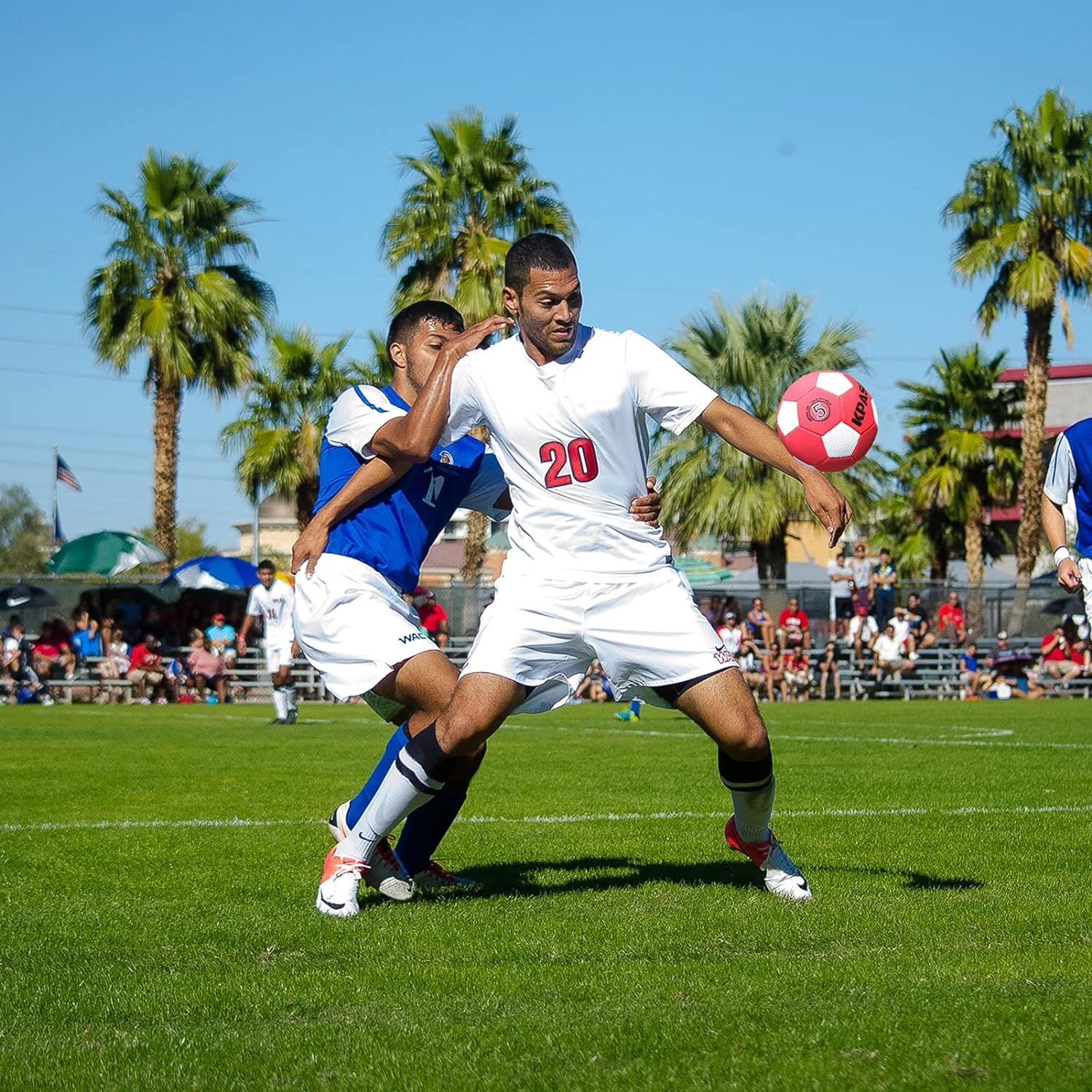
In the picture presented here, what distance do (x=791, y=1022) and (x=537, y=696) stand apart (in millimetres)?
2017

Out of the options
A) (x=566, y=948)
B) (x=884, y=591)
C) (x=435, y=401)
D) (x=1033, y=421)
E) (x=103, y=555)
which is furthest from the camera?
(x=1033, y=421)

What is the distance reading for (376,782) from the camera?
232 inches

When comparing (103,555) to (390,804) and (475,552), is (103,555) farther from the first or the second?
(390,804)

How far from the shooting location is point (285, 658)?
20.8m

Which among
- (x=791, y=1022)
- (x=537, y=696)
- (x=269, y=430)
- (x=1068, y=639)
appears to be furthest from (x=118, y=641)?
(x=791, y=1022)

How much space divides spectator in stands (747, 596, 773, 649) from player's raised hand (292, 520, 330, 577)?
72.8ft

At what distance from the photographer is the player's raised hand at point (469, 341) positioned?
541cm

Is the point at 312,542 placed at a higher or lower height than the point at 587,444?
lower

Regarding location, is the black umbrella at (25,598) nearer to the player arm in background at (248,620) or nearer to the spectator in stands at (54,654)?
the spectator in stands at (54,654)

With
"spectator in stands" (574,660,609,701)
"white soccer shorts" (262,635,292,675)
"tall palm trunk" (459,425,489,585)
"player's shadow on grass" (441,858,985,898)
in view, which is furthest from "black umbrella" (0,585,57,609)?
"player's shadow on grass" (441,858,985,898)

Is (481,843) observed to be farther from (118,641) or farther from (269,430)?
(269,430)

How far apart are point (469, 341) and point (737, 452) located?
28491mm

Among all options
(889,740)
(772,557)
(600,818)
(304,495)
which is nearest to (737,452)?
(772,557)

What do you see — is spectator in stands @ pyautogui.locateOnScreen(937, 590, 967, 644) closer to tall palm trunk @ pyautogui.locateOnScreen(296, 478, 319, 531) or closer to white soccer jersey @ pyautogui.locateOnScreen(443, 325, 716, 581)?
tall palm trunk @ pyautogui.locateOnScreen(296, 478, 319, 531)
